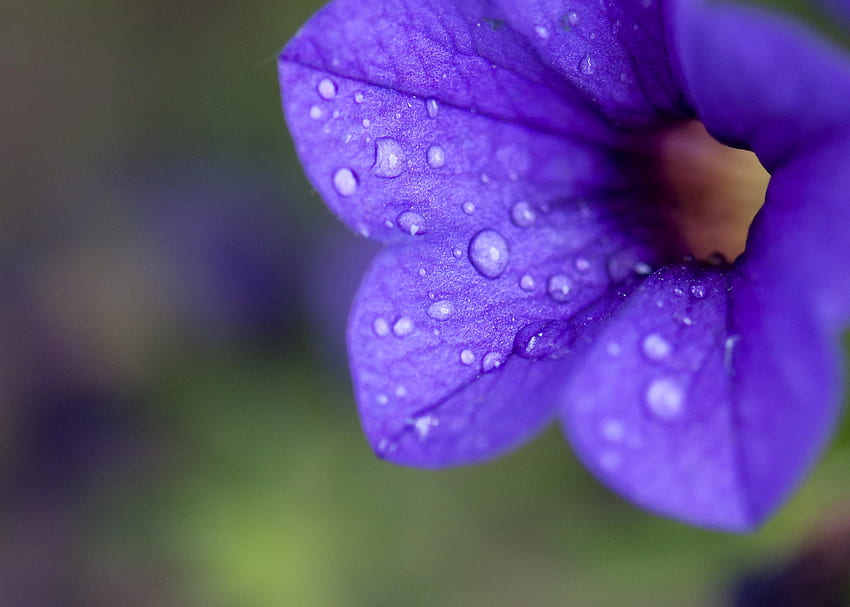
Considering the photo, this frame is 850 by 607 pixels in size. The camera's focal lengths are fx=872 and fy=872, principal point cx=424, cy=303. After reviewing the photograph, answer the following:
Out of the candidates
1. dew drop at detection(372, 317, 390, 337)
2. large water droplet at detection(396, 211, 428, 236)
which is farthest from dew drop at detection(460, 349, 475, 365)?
large water droplet at detection(396, 211, 428, 236)

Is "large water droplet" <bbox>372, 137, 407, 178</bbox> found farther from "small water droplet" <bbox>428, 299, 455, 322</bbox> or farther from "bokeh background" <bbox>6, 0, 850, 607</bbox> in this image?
"bokeh background" <bbox>6, 0, 850, 607</bbox>

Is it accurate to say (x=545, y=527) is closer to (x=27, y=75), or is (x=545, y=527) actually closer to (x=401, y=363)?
(x=401, y=363)

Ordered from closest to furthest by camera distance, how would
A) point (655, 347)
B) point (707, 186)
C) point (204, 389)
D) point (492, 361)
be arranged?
point (655, 347)
point (492, 361)
point (707, 186)
point (204, 389)

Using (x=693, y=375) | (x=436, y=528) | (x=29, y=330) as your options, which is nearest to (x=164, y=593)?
(x=436, y=528)

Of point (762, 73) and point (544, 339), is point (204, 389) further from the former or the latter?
point (762, 73)

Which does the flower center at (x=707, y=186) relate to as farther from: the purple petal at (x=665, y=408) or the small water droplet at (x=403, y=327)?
the small water droplet at (x=403, y=327)

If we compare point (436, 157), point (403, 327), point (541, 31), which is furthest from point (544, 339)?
point (541, 31)
